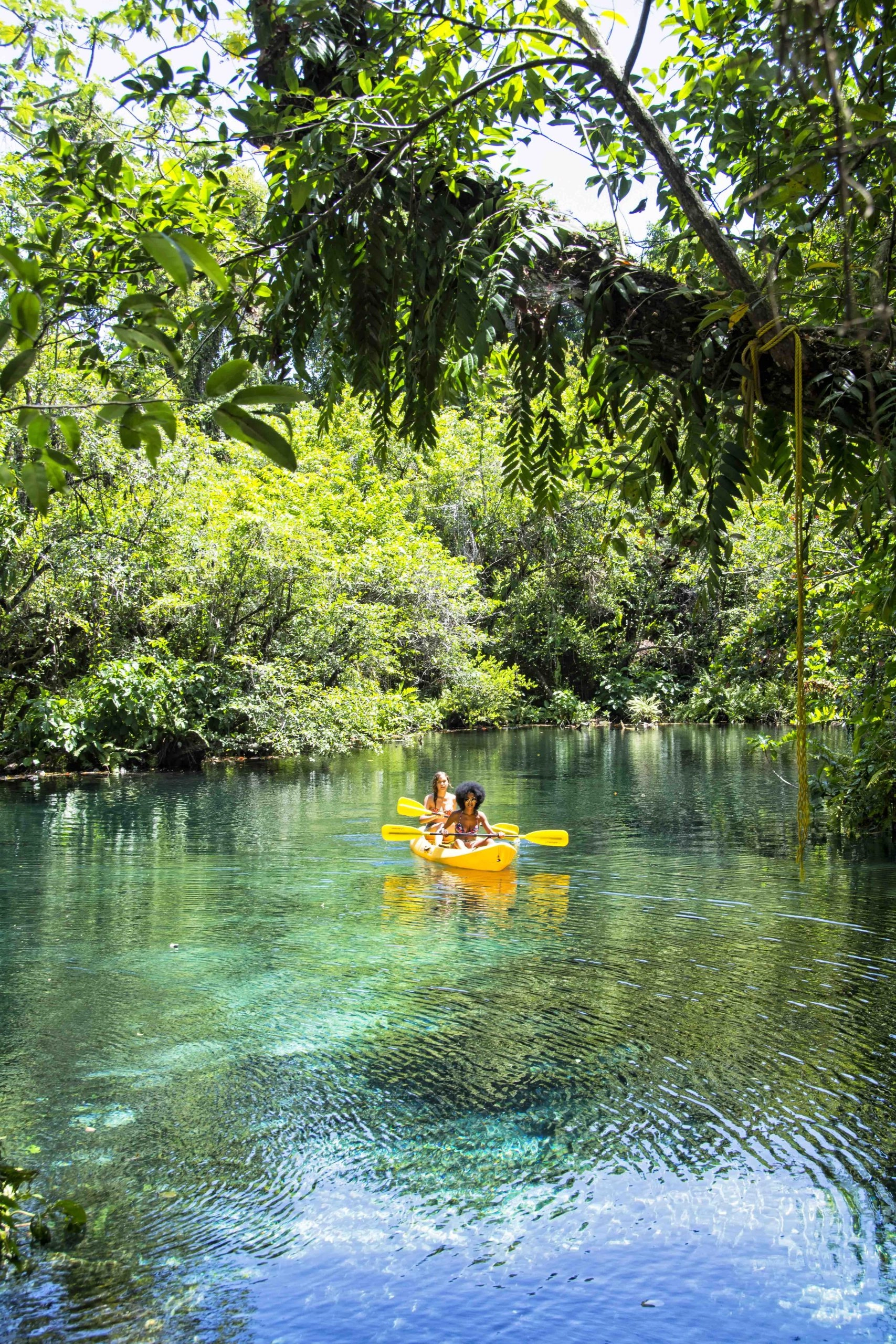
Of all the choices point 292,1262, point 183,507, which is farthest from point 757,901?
point 183,507

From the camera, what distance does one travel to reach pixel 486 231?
3.31 meters

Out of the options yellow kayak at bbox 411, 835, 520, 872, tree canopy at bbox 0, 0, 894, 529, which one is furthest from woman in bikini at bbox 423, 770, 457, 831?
tree canopy at bbox 0, 0, 894, 529

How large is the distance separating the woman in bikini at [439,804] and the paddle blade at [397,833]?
228 millimetres

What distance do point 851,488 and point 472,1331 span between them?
3.19 m

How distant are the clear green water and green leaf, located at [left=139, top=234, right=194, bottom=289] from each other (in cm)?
364

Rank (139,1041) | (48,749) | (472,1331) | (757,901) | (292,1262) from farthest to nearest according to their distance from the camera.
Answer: (48,749) < (757,901) < (139,1041) < (292,1262) < (472,1331)

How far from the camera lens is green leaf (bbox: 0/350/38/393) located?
162cm

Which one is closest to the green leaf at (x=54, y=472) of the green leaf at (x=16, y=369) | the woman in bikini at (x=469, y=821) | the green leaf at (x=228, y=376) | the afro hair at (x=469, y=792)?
the green leaf at (x=16, y=369)

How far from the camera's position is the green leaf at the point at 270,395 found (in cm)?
154

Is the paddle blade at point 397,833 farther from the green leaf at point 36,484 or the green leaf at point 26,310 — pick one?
the green leaf at point 26,310

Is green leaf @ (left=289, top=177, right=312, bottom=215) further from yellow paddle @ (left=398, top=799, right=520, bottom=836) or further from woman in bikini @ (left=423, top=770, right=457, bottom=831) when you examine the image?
woman in bikini @ (left=423, top=770, right=457, bottom=831)

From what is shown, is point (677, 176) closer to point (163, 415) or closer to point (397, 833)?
point (163, 415)

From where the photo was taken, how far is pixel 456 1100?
18.8 ft

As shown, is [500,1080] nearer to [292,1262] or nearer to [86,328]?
[292,1262]
